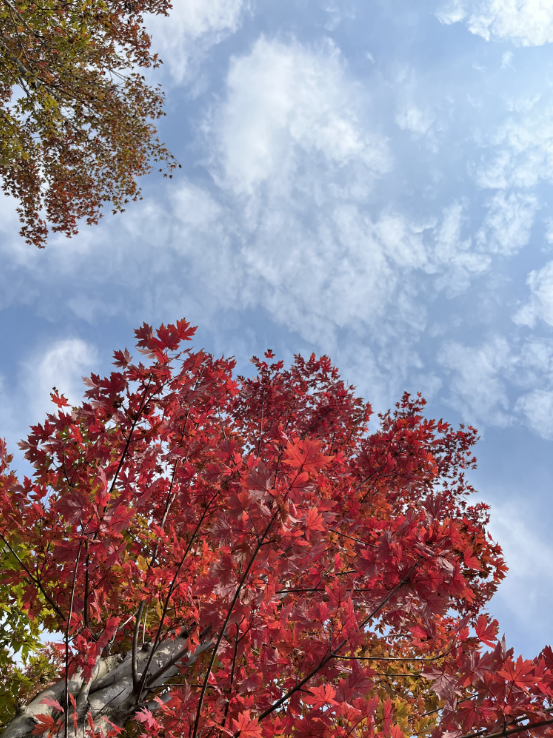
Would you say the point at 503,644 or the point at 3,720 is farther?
the point at 3,720

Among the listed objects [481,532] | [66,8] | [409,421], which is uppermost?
[66,8]

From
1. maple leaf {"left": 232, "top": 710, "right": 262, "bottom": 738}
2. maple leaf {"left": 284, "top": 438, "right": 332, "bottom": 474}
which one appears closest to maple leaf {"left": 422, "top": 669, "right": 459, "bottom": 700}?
maple leaf {"left": 232, "top": 710, "right": 262, "bottom": 738}

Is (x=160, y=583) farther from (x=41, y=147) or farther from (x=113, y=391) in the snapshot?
(x=41, y=147)

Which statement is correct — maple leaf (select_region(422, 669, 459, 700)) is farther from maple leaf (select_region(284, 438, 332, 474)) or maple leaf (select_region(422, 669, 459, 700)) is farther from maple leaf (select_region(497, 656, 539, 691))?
maple leaf (select_region(284, 438, 332, 474))

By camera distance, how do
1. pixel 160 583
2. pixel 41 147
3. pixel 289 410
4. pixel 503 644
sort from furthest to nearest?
pixel 41 147 → pixel 289 410 → pixel 160 583 → pixel 503 644

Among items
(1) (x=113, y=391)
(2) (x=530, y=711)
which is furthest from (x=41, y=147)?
(2) (x=530, y=711)

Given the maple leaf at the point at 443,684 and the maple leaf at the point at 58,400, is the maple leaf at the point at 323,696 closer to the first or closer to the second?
the maple leaf at the point at 443,684

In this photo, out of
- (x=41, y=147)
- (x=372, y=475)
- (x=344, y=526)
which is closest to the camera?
(x=344, y=526)

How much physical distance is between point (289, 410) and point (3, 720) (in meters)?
5.99

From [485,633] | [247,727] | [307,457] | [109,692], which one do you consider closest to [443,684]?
[485,633]

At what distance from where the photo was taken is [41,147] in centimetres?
997

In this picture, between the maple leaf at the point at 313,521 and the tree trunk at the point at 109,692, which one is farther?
the tree trunk at the point at 109,692

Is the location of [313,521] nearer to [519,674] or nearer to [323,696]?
[323,696]

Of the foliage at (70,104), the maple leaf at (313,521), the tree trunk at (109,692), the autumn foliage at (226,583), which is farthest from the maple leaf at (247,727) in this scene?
the foliage at (70,104)
